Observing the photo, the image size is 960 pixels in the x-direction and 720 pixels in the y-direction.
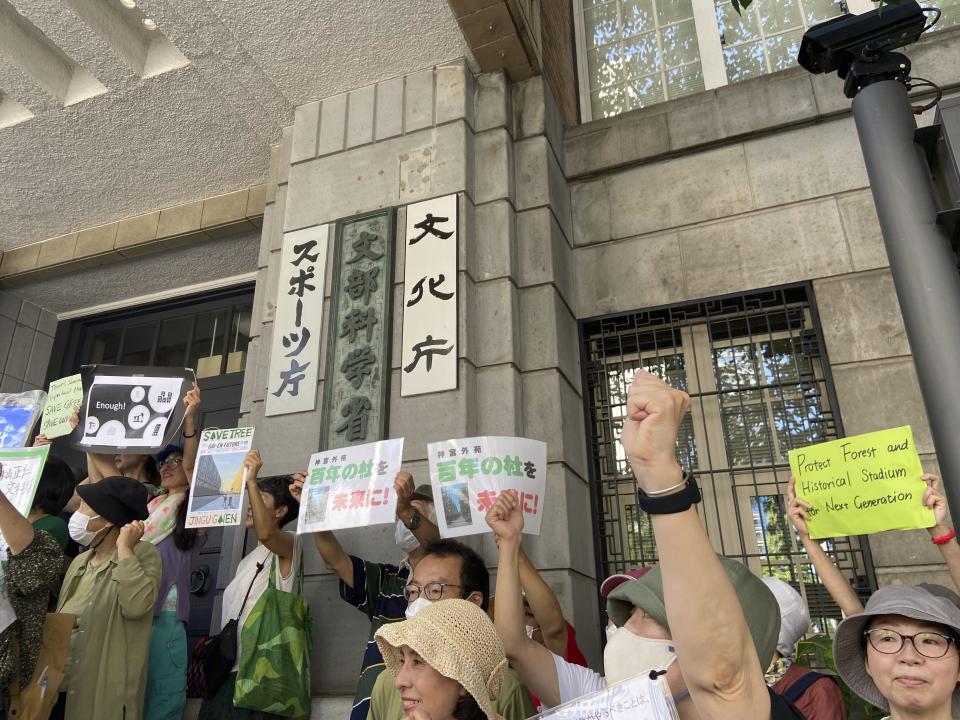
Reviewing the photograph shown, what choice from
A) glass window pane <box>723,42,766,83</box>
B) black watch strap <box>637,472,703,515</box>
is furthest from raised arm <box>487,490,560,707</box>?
glass window pane <box>723,42,766,83</box>

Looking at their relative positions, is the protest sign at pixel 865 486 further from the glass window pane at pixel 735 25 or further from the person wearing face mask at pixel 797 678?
Answer: the glass window pane at pixel 735 25

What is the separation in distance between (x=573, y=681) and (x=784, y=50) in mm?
5629

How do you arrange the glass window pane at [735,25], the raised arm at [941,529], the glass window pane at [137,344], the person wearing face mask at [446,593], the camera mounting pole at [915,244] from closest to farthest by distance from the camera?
the camera mounting pole at [915,244] < the person wearing face mask at [446,593] < the raised arm at [941,529] < the glass window pane at [735,25] < the glass window pane at [137,344]

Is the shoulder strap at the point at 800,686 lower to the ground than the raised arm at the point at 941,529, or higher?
lower

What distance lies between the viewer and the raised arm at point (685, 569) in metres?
1.35

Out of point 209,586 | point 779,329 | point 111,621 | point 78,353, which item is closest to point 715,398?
point 779,329

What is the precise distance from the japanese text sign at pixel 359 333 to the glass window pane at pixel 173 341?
11.4 ft

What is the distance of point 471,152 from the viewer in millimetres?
5871

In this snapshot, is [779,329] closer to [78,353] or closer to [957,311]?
[957,311]

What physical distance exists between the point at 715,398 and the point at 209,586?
4700 mm

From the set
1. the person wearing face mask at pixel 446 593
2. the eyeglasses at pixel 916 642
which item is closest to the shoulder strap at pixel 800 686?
the eyeglasses at pixel 916 642

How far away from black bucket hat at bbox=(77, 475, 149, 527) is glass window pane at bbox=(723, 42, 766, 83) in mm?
5568

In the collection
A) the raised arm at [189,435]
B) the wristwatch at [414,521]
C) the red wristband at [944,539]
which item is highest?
the raised arm at [189,435]

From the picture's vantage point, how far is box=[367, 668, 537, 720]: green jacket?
277 centimetres
